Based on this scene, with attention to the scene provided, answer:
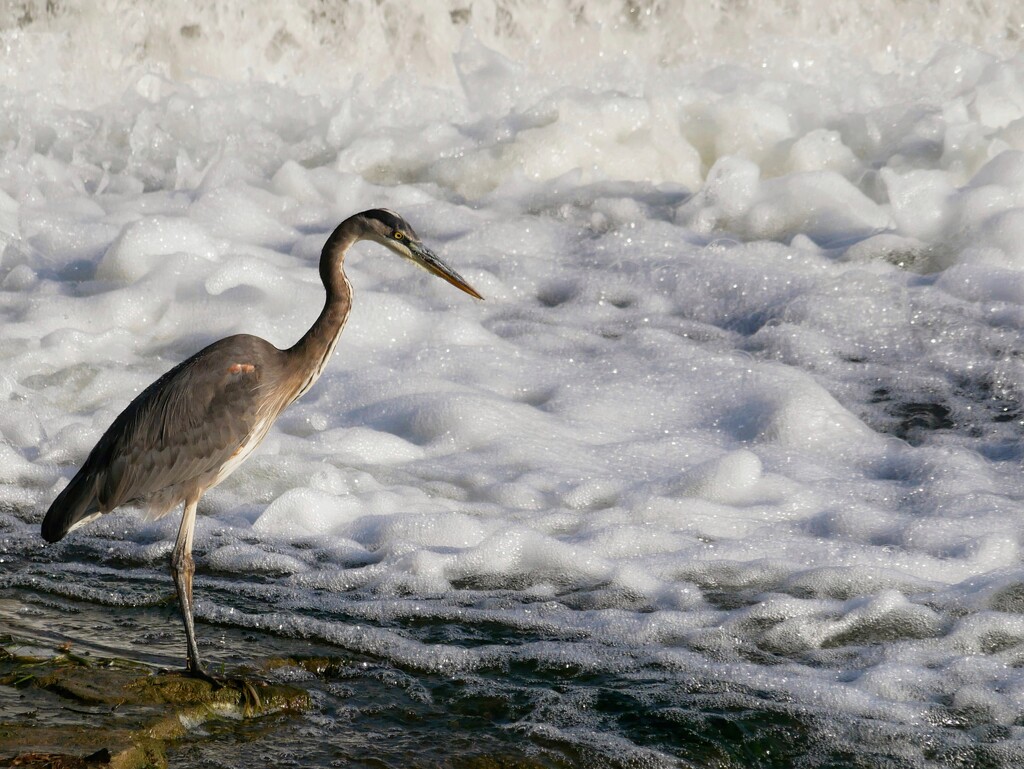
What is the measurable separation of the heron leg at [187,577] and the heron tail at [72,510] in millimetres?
302

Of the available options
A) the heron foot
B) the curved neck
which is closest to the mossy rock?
the heron foot

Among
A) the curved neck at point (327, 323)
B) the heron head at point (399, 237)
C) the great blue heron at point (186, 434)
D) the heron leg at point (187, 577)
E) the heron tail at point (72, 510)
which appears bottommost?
the heron leg at point (187, 577)

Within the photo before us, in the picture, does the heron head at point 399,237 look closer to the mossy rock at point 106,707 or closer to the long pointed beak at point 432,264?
the long pointed beak at point 432,264

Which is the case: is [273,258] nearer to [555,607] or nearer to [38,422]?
[38,422]

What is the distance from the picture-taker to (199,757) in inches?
129

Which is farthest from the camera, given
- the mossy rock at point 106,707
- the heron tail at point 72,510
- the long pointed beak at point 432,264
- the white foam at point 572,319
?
the long pointed beak at point 432,264

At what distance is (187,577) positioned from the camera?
406 centimetres

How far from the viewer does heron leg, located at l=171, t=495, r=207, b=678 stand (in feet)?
12.3

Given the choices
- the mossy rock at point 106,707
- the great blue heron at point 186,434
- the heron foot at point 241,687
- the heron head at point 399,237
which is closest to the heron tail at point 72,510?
the great blue heron at point 186,434

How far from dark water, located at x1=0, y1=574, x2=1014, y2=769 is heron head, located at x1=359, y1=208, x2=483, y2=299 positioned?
1.45m

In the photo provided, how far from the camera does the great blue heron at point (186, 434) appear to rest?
13.9ft

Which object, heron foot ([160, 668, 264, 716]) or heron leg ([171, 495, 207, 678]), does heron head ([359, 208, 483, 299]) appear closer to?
heron leg ([171, 495, 207, 678])

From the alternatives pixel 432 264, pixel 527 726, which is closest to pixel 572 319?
pixel 432 264

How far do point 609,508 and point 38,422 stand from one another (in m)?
2.64
